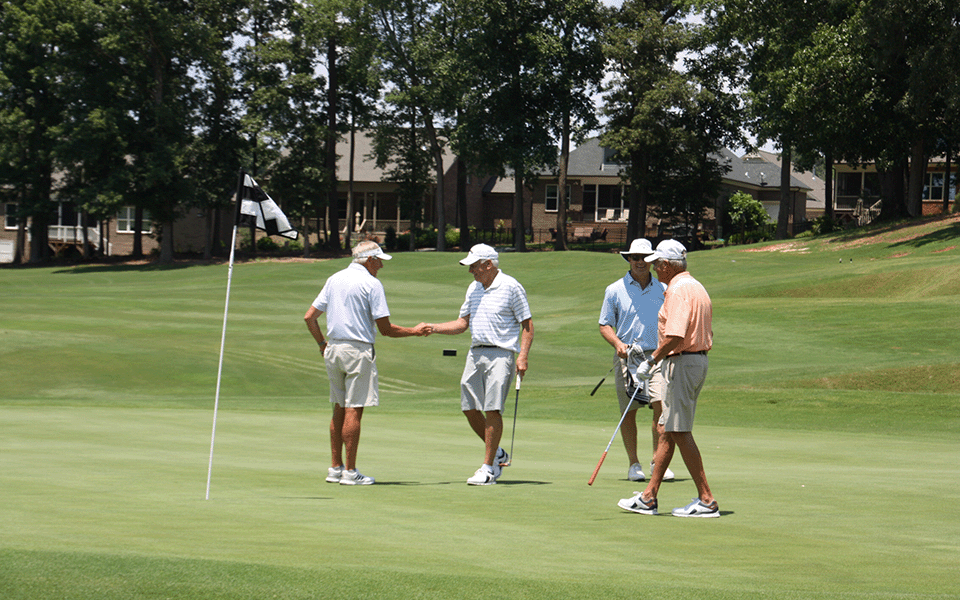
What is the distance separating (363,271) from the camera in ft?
29.7

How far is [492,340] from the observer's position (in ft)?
30.2

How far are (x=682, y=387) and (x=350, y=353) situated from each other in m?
3.06

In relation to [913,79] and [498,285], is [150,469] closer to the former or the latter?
[498,285]

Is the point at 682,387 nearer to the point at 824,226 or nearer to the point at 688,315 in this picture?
the point at 688,315

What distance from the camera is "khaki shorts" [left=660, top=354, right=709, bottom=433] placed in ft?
24.1

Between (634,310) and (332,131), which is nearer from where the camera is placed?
(634,310)

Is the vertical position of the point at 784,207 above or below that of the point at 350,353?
above

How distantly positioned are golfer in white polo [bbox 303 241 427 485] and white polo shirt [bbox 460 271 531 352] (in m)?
0.93

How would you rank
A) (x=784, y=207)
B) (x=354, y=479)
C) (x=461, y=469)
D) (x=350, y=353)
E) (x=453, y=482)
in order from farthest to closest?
1. (x=784, y=207)
2. (x=461, y=469)
3. (x=453, y=482)
4. (x=350, y=353)
5. (x=354, y=479)

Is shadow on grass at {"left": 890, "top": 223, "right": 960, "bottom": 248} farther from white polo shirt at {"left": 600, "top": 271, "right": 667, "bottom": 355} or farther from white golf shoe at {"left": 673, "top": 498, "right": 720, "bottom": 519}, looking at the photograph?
white golf shoe at {"left": 673, "top": 498, "right": 720, "bottom": 519}

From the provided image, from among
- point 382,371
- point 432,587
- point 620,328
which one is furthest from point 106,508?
point 382,371

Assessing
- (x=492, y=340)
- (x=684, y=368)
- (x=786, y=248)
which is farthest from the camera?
(x=786, y=248)

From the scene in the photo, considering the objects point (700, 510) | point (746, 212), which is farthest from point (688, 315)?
point (746, 212)

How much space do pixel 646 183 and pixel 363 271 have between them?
54.5m
